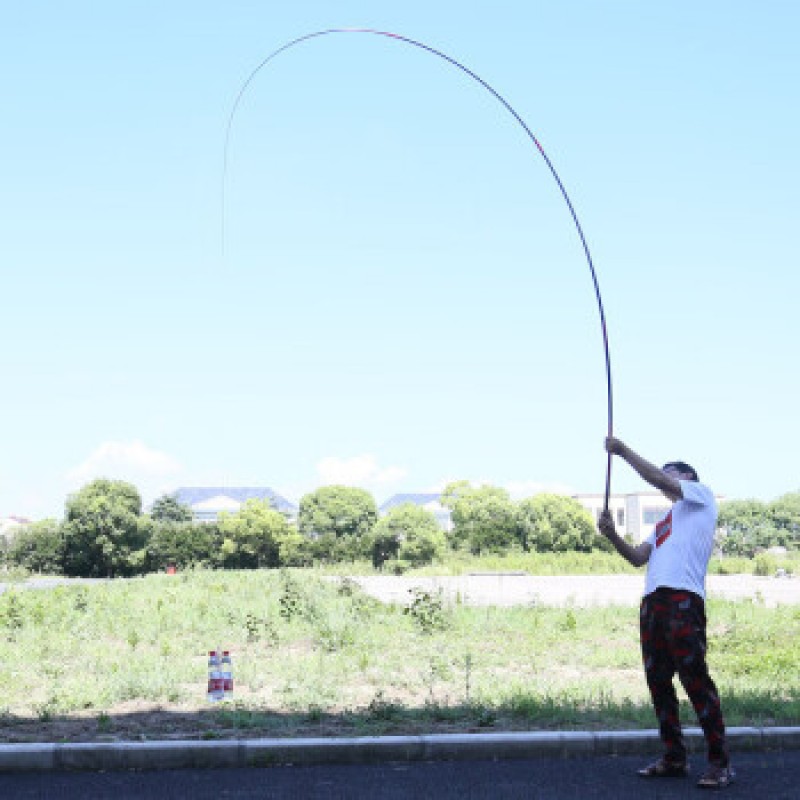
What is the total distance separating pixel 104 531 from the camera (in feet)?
130

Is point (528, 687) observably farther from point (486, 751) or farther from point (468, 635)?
point (468, 635)

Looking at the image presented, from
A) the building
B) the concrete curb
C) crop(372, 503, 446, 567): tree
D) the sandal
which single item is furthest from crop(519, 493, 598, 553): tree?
the building

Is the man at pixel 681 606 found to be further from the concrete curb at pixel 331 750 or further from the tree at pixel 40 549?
the tree at pixel 40 549

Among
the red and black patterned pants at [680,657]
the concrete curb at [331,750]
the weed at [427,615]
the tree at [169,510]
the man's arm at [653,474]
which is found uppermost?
the tree at [169,510]

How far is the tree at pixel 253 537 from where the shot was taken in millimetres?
41219

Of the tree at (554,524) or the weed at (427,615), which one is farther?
the tree at (554,524)

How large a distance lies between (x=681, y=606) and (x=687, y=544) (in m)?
0.35

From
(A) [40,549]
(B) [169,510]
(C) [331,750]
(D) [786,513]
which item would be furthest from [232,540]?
(D) [786,513]

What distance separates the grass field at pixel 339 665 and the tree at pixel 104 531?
2029 cm

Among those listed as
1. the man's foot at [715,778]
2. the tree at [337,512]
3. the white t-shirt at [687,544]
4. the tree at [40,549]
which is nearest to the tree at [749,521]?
the tree at [337,512]

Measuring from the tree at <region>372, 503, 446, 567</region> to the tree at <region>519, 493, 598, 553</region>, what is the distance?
775 centimetres

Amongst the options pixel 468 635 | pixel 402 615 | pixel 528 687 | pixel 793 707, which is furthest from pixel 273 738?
pixel 402 615

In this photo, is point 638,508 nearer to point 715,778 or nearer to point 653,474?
point 715,778

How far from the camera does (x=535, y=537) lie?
45.5m
